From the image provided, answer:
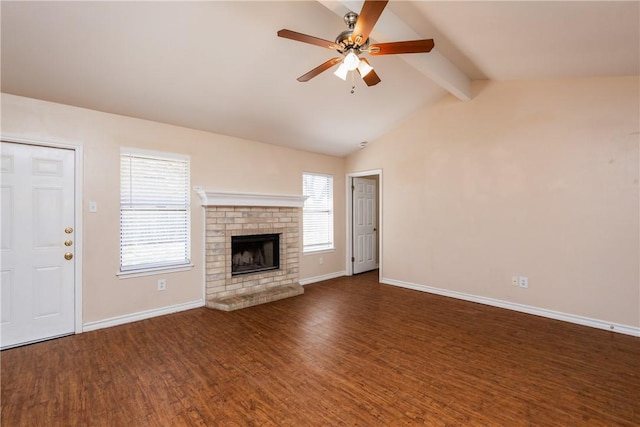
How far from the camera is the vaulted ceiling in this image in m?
2.35

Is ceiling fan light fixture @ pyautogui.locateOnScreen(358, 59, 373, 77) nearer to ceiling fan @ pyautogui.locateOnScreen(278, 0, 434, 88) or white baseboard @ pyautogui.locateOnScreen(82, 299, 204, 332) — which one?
ceiling fan @ pyautogui.locateOnScreen(278, 0, 434, 88)

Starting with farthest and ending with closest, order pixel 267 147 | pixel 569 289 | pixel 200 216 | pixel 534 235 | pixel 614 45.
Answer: pixel 267 147 < pixel 200 216 < pixel 534 235 < pixel 569 289 < pixel 614 45

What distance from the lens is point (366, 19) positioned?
192 cm

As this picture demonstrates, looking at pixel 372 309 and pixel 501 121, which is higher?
pixel 501 121

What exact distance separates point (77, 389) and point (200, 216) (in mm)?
2319

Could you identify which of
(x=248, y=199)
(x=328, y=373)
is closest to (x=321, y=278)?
(x=248, y=199)

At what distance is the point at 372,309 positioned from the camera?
4102mm

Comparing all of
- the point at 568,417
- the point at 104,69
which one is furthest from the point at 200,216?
the point at 568,417

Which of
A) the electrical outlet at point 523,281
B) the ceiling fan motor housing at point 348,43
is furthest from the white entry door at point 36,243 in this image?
the electrical outlet at point 523,281

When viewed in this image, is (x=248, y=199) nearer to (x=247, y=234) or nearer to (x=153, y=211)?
(x=247, y=234)

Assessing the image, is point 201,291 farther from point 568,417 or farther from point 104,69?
point 568,417

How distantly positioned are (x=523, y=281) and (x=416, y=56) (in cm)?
318

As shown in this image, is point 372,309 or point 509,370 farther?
point 372,309

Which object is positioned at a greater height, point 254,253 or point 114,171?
point 114,171
